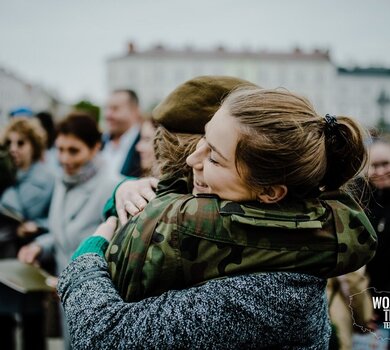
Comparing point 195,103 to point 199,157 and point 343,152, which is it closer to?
point 199,157

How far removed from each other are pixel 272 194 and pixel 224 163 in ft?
0.45

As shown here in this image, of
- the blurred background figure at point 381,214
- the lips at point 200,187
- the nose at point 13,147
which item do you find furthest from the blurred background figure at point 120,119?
the lips at point 200,187

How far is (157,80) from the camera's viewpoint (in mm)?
69500

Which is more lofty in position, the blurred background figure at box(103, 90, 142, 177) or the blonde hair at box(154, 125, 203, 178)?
the blonde hair at box(154, 125, 203, 178)

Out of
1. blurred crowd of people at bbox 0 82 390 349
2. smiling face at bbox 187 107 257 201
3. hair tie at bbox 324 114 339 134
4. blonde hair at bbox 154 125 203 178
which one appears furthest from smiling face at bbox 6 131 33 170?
hair tie at bbox 324 114 339 134

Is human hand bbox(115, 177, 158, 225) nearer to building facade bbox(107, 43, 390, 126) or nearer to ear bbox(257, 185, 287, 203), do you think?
ear bbox(257, 185, 287, 203)

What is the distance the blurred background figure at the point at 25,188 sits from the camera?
342 centimetres

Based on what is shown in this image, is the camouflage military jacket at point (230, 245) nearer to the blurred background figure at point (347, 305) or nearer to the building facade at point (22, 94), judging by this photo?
the blurred background figure at point (347, 305)

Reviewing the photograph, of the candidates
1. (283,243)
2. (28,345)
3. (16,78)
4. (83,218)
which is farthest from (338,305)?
(16,78)

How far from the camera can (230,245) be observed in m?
1.08

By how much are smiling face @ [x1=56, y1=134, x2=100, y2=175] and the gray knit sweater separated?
2369mm

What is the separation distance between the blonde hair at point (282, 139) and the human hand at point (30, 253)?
2.46 m

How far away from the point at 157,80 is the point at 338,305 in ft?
227

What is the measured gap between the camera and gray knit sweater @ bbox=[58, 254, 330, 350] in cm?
104
